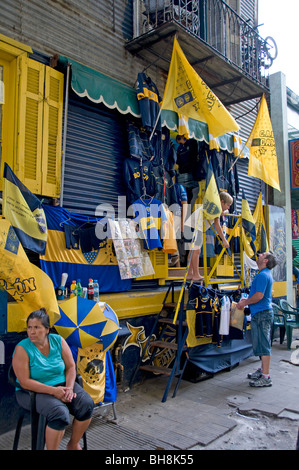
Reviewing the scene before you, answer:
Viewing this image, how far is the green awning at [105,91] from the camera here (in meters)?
5.56

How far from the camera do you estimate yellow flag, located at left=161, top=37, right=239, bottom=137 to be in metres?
6.40

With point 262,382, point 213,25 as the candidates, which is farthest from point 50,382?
point 213,25

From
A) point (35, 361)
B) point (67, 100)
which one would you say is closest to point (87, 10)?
point (67, 100)

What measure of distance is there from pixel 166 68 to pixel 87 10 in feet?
6.63

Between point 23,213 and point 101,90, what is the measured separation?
2.63 metres

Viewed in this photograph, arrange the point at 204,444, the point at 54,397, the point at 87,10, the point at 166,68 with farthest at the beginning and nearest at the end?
the point at 166,68 → the point at 87,10 → the point at 204,444 → the point at 54,397

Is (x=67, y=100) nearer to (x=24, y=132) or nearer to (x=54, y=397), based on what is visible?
(x=24, y=132)

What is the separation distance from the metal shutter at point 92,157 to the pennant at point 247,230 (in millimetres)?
2589

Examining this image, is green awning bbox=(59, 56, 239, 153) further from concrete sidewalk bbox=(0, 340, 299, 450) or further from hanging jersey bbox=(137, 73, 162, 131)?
concrete sidewalk bbox=(0, 340, 299, 450)

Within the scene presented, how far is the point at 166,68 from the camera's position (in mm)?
7871

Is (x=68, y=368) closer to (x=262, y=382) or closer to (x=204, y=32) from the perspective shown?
(x=262, y=382)

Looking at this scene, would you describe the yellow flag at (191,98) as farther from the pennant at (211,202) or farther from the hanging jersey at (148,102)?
the pennant at (211,202)

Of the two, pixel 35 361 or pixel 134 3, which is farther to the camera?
pixel 134 3

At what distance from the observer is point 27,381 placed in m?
3.30
